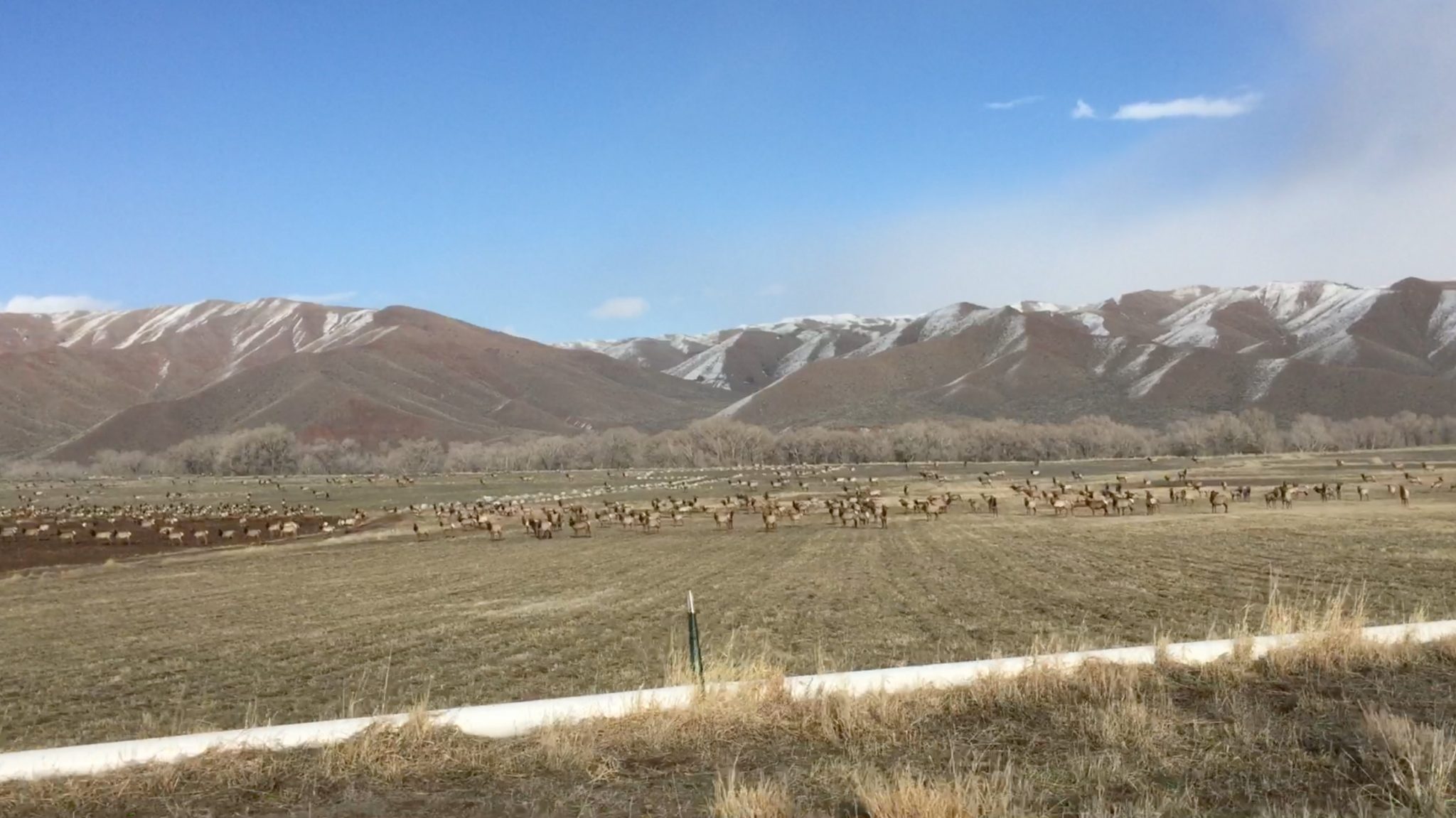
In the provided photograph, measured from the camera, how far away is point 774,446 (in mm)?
133375

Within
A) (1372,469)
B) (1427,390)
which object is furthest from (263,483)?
(1427,390)

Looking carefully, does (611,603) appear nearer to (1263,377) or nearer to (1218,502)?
(1218,502)

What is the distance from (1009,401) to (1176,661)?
16390 centimetres

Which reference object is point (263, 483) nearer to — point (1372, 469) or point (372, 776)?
point (1372, 469)

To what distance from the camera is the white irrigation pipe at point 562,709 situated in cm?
683

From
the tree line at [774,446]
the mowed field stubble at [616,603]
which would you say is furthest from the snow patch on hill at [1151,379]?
the mowed field stubble at [616,603]

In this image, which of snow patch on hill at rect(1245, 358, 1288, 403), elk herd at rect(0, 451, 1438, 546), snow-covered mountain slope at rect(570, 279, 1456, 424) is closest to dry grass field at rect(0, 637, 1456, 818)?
elk herd at rect(0, 451, 1438, 546)

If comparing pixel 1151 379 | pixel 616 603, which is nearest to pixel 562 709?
pixel 616 603

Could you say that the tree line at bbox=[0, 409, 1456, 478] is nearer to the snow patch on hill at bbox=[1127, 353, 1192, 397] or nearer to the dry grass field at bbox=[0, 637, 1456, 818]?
the snow patch on hill at bbox=[1127, 353, 1192, 397]

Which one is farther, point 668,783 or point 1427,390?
point 1427,390

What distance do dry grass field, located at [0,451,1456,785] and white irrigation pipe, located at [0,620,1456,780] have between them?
0.88m

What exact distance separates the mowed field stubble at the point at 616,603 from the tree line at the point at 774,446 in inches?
2922

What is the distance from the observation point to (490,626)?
63.1ft

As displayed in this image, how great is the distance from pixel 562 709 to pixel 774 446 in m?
126
